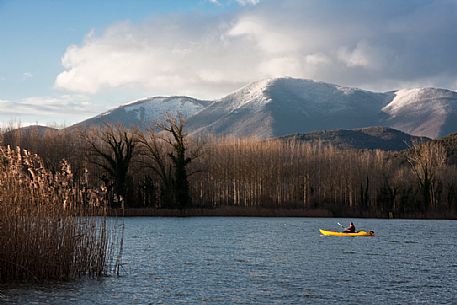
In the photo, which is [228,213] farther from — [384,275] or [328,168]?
[384,275]

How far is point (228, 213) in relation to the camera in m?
65.1

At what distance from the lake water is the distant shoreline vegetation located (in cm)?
2909

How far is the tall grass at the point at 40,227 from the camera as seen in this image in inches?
687

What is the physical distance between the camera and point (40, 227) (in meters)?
17.8

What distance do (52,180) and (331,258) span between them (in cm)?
1551

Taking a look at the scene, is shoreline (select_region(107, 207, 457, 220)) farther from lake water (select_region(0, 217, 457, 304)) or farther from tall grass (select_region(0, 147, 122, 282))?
tall grass (select_region(0, 147, 122, 282))

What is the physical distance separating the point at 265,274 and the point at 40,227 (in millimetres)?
9197

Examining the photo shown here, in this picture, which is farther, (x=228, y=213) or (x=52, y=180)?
(x=228, y=213)

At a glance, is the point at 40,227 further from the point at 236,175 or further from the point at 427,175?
the point at 427,175

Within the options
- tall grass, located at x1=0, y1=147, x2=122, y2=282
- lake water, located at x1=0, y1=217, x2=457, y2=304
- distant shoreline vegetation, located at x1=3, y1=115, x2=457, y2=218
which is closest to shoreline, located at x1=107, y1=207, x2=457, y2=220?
distant shoreline vegetation, located at x1=3, y1=115, x2=457, y2=218

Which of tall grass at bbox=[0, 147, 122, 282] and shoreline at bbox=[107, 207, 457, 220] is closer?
tall grass at bbox=[0, 147, 122, 282]

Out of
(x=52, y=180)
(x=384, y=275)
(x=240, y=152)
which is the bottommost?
(x=384, y=275)

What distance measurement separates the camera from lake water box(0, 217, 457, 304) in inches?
711

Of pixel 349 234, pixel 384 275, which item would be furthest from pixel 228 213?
pixel 384 275
